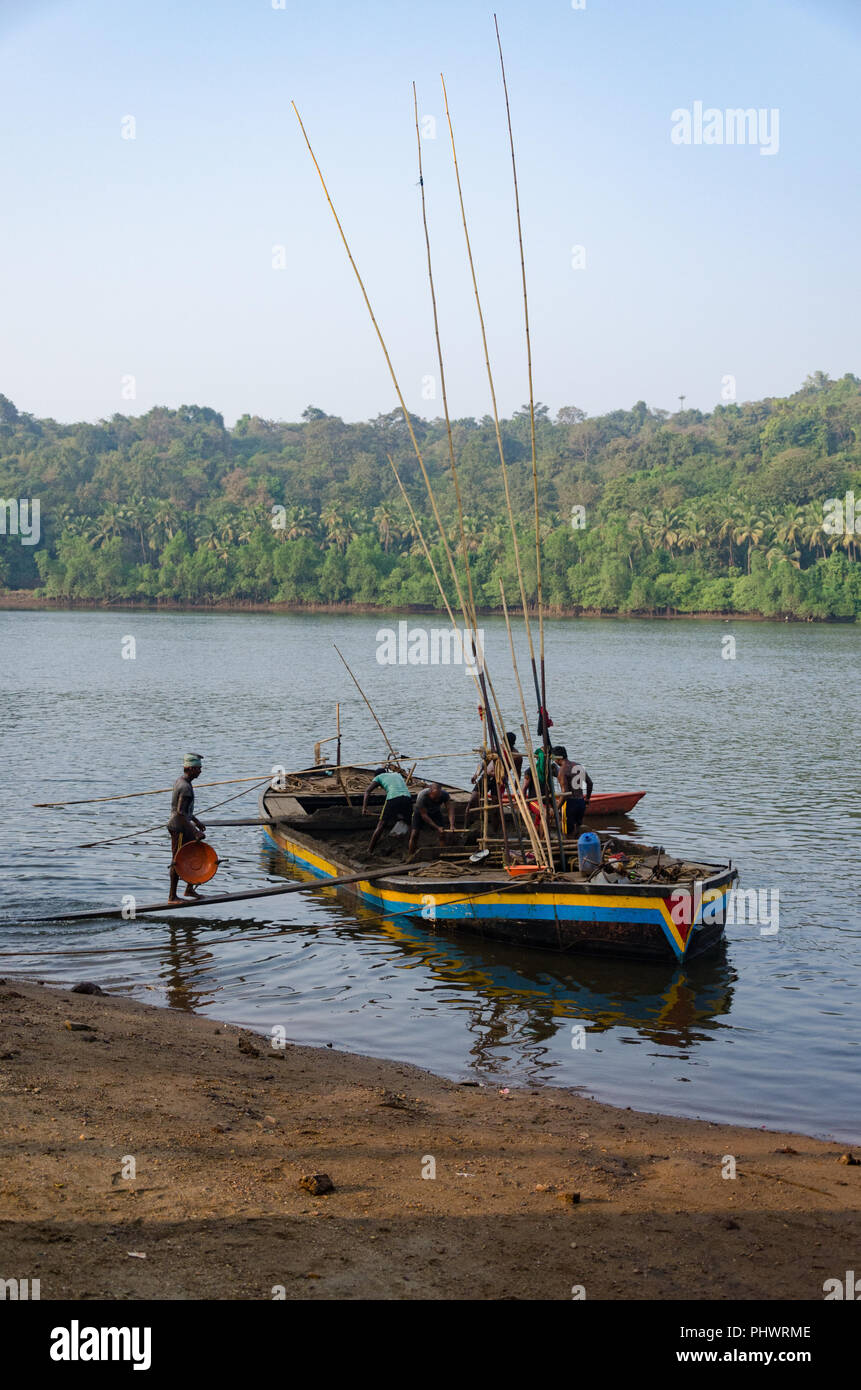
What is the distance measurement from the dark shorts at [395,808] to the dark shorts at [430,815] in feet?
1.03

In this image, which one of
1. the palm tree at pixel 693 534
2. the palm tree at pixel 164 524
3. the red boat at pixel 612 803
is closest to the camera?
the red boat at pixel 612 803

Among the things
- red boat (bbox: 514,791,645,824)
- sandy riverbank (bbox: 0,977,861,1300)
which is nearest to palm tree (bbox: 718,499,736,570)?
red boat (bbox: 514,791,645,824)

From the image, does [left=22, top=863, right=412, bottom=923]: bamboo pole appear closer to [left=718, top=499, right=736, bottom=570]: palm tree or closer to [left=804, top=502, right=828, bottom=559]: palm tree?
[left=804, top=502, right=828, bottom=559]: palm tree

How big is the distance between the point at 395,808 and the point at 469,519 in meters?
106

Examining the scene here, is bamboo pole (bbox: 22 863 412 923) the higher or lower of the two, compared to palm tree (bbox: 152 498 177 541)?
lower

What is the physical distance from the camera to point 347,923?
47.0 ft

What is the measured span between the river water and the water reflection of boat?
0.10ft

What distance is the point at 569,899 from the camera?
12125 millimetres

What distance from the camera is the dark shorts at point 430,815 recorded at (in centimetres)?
1444

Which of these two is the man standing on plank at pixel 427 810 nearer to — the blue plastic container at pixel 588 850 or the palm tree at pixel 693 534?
the blue plastic container at pixel 588 850

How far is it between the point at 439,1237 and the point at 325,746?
24810 mm

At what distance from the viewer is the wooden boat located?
38.8 feet

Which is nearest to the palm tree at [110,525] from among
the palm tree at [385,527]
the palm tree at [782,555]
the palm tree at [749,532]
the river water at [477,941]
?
the palm tree at [385,527]
